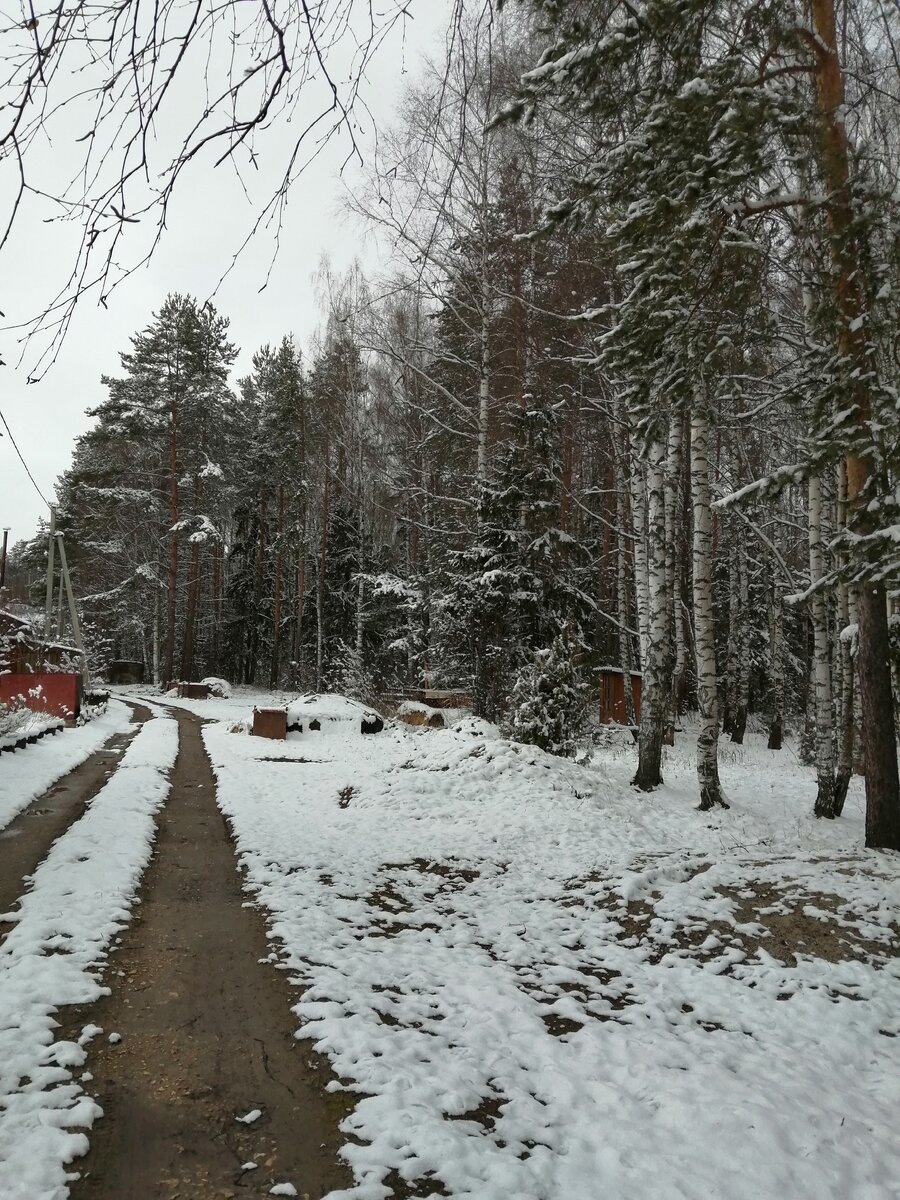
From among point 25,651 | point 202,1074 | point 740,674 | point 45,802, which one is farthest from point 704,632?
point 25,651

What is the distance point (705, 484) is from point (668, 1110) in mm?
7773

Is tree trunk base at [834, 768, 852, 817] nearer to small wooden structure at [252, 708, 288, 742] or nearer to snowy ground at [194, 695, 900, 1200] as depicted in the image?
snowy ground at [194, 695, 900, 1200]

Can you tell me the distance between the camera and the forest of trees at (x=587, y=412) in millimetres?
4676

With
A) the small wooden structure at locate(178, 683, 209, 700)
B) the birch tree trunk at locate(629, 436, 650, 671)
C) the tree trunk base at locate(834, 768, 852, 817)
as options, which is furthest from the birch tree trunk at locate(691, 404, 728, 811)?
the small wooden structure at locate(178, 683, 209, 700)

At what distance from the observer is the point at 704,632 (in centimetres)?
919

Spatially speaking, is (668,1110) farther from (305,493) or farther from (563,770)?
(305,493)

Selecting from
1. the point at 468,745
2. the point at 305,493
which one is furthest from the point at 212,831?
the point at 305,493

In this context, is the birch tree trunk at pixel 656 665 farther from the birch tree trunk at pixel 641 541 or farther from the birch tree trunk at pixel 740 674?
the birch tree trunk at pixel 740 674

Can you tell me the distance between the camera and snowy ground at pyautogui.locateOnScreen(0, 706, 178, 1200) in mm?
2533

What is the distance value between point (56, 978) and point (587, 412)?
1524 centimetres

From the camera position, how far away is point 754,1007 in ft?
13.0

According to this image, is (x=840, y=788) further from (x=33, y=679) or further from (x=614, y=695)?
(x=33, y=679)

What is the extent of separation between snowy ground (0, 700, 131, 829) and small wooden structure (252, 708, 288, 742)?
3280mm

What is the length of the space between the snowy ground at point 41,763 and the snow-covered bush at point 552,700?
692 centimetres
